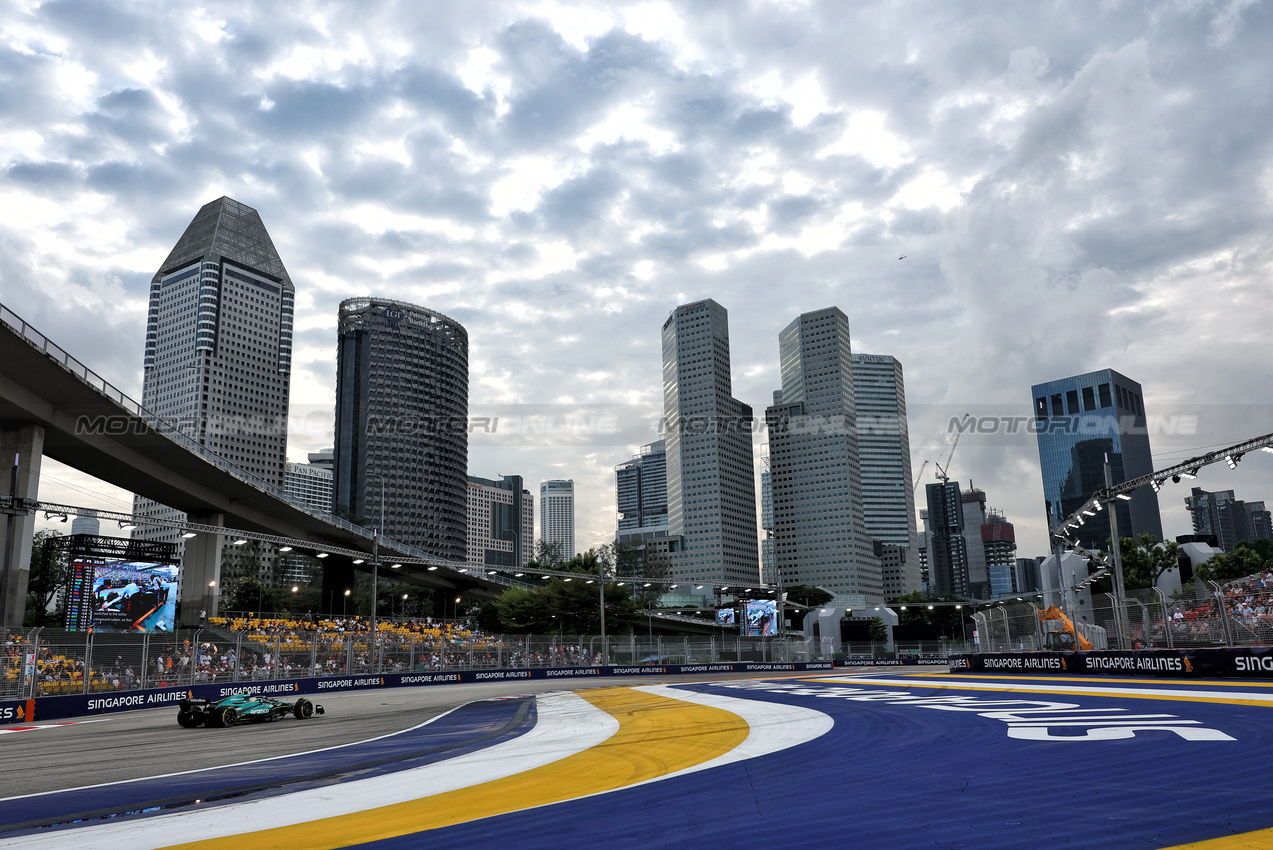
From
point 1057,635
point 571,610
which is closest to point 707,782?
point 1057,635

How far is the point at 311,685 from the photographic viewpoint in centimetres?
3791

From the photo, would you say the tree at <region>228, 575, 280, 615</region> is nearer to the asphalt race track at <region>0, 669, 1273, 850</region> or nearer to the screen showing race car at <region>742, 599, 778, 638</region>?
the screen showing race car at <region>742, 599, 778, 638</region>

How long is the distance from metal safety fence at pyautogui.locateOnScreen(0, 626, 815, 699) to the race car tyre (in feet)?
33.9

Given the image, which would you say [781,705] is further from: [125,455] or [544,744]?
[125,455]

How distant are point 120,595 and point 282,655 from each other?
15.5m

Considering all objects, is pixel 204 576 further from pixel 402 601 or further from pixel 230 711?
pixel 402 601

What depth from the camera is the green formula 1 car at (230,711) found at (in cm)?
1917

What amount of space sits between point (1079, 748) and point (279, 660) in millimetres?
36814

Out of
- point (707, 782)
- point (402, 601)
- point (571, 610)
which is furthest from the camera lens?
point (402, 601)

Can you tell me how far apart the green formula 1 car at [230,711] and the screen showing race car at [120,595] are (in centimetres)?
3147

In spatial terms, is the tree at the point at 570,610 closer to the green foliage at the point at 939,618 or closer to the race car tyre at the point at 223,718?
the race car tyre at the point at 223,718

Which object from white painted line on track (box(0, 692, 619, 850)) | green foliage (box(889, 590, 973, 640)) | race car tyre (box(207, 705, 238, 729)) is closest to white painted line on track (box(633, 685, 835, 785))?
white painted line on track (box(0, 692, 619, 850))

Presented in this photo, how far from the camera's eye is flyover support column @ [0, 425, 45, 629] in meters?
40.2

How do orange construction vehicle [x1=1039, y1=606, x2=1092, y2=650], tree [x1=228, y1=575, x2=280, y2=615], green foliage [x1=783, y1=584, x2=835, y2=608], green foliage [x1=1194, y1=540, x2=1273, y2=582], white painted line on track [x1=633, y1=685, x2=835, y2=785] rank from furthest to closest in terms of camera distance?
1. green foliage [x1=783, y1=584, x2=835, y2=608]
2. tree [x1=228, y1=575, x2=280, y2=615]
3. green foliage [x1=1194, y1=540, x2=1273, y2=582]
4. orange construction vehicle [x1=1039, y1=606, x2=1092, y2=650]
5. white painted line on track [x1=633, y1=685, x2=835, y2=785]
